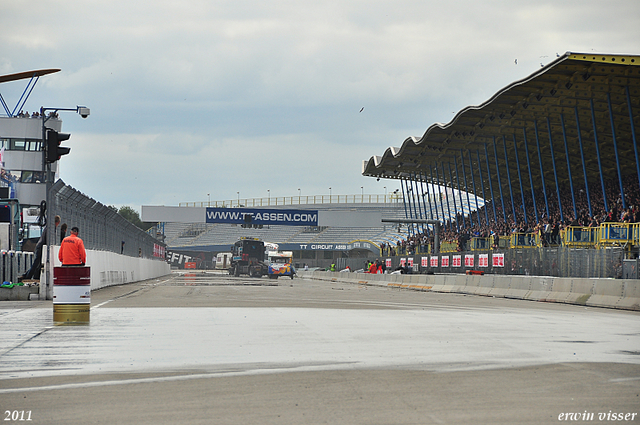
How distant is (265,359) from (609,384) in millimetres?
3461

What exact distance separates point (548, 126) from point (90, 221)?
29.7 metres

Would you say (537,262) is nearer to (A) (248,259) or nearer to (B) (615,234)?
Result: (B) (615,234)

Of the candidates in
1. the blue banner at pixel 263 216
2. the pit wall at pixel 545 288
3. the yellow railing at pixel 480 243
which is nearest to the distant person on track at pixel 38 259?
the pit wall at pixel 545 288

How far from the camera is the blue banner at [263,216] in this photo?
84750 millimetres

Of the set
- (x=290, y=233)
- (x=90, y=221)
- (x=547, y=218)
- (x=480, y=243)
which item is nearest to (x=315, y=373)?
(x=90, y=221)

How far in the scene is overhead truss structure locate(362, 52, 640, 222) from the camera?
127 ft

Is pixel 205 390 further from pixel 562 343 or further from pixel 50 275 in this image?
pixel 50 275

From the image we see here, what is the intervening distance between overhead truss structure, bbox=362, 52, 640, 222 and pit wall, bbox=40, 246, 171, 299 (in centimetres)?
2207

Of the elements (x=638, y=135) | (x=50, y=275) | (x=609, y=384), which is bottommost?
(x=609, y=384)

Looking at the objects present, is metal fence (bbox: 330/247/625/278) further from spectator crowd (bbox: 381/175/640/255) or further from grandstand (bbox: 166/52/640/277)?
spectator crowd (bbox: 381/175/640/255)

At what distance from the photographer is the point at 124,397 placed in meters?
6.10

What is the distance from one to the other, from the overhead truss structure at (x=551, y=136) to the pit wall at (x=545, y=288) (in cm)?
969

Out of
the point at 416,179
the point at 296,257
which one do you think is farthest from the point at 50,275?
the point at 296,257

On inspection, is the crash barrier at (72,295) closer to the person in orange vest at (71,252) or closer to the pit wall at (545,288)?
the person in orange vest at (71,252)
